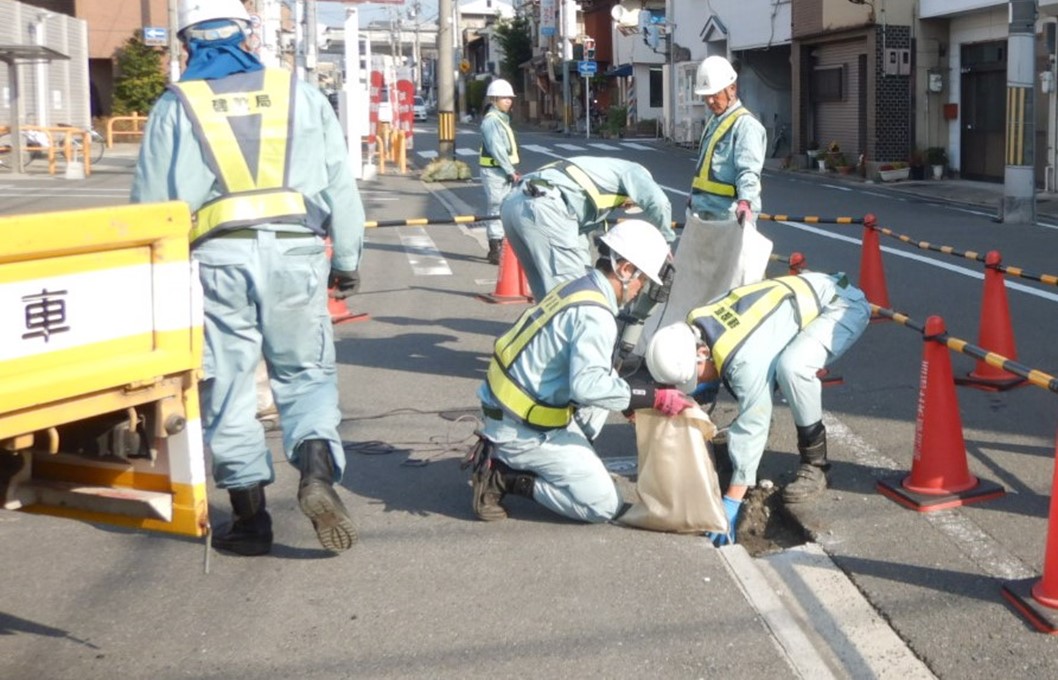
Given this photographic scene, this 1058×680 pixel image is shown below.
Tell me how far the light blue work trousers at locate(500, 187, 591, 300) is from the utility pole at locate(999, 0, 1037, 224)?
11.8 meters

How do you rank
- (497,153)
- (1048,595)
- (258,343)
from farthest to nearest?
(497,153), (258,343), (1048,595)

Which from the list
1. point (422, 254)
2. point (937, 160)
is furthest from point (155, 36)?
point (422, 254)

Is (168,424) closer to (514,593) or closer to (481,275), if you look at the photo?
(514,593)

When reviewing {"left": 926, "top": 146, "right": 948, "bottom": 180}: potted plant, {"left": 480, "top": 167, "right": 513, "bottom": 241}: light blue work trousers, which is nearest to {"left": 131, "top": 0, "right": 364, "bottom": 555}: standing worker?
{"left": 480, "top": 167, "right": 513, "bottom": 241}: light blue work trousers

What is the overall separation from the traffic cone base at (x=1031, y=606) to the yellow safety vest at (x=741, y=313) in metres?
1.51

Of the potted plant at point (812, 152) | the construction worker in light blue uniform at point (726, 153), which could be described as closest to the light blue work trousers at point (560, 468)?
the construction worker in light blue uniform at point (726, 153)

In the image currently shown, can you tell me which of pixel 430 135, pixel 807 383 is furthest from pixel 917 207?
pixel 430 135

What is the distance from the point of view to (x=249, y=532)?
5055 mm

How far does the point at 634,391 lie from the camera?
522 centimetres

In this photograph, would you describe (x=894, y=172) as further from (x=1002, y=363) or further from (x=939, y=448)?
Result: (x=1002, y=363)

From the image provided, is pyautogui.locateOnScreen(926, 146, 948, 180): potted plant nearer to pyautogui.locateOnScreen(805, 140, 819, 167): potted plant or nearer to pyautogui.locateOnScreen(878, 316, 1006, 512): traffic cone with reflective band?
pyautogui.locateOnScreen(805, 140, 819, 167): potted plant

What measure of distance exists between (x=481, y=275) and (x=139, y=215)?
32.1ft

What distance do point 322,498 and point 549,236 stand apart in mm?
2915

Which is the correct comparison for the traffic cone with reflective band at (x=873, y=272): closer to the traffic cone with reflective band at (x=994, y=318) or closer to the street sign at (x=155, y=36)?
the traffic cone with reflective band at (x=994, y=318)
